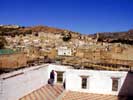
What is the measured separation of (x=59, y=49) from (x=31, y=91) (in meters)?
17.4

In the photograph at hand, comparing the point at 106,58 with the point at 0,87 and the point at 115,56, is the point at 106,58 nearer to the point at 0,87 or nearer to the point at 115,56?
the point at 115,56

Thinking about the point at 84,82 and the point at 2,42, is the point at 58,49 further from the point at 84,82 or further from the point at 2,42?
the point at 84,82

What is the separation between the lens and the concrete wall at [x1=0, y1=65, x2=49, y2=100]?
1315cm

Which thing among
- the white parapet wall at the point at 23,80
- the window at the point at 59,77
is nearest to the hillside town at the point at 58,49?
the window at the point at 59,77

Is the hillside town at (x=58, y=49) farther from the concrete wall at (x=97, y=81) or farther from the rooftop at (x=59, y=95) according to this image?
the rooftop at (x=59, y=95)

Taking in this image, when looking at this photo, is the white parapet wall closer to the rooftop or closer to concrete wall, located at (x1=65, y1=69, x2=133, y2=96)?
the rooftop

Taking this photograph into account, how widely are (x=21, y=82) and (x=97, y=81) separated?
227 inches

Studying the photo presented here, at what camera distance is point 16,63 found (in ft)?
93.2

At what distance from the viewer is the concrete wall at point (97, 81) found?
17688mm

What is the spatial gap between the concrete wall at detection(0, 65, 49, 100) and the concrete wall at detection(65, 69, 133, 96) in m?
1.99

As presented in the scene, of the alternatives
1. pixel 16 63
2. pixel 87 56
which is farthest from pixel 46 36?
pixel 16 63

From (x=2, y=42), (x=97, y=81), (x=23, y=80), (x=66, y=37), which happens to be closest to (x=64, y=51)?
(x=66, y=37)

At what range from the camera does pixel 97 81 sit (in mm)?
18031

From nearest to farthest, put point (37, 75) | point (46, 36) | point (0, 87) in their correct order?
point (0, 87)
point (37, 75)
point (46, 36)
